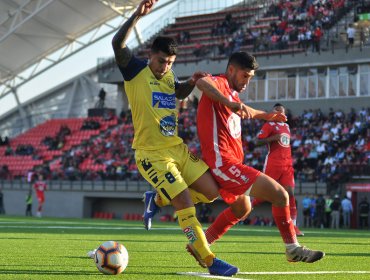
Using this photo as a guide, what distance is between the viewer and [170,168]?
8.84 meters

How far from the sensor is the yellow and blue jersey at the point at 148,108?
9039mm

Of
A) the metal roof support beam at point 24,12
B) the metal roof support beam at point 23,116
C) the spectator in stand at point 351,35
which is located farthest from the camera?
the metal roof support beam at point 23,116

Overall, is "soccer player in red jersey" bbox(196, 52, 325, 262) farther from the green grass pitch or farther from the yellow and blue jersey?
the green grass pitch

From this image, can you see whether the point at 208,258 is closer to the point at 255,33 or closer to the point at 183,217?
the point at 183,217

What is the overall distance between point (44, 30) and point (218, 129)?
46787 mm

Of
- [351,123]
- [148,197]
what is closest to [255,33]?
[351,123]

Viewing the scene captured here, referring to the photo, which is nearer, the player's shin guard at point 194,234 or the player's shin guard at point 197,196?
the player's shin guard at point 194,234

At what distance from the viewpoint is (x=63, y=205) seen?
152 feet

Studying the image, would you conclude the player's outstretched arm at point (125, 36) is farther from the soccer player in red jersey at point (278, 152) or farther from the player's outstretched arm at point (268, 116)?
the soccer player in red jersey at point (278, 152)

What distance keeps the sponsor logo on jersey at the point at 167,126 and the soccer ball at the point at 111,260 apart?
131cm

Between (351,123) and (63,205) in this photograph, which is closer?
(351,123)

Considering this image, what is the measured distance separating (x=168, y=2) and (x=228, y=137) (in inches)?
1910

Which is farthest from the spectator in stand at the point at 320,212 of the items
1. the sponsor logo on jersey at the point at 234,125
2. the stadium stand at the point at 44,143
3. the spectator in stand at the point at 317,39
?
the sponsor logo on jersey at the point at 234,125

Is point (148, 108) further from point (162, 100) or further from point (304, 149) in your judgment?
point (304, 149)
